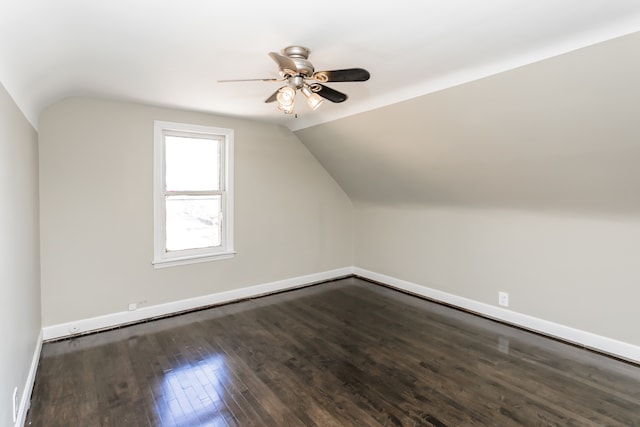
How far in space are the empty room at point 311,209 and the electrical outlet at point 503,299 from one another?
0.04 ft

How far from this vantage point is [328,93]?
2.50 m

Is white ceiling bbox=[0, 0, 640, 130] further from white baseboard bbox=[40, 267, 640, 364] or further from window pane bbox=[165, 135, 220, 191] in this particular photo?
white baseboard bbox=[40, 267, 640, 364]

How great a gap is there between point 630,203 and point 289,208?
11.9 feet

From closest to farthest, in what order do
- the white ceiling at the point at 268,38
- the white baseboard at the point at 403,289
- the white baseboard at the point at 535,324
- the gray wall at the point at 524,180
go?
the white ceiling at the point at 268,38 < the gray wall at the point at 524,180 < the white baseboard at the point at 535,324 < the white baseboard at the point at 403,289

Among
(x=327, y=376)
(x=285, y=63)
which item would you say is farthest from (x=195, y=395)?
(x=285, y=63)

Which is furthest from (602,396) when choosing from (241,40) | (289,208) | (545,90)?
(289,208)

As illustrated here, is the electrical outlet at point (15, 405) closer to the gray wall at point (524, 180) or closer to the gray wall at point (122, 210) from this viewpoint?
the gray wall at point (122, 210)

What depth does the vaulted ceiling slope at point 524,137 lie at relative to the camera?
2152 mm

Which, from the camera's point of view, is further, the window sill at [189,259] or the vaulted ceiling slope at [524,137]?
the window sill at [189,259]

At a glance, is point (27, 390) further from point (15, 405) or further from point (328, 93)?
point (328, 93)

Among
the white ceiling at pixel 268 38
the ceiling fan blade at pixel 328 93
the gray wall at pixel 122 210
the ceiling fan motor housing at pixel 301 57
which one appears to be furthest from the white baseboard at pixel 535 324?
the ceiling fan motor housing at pixel 301 57

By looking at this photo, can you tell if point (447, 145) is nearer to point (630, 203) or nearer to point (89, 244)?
point (630, 203)

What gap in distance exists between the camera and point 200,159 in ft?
13.7

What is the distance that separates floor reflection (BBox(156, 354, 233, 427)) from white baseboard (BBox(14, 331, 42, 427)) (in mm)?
736
